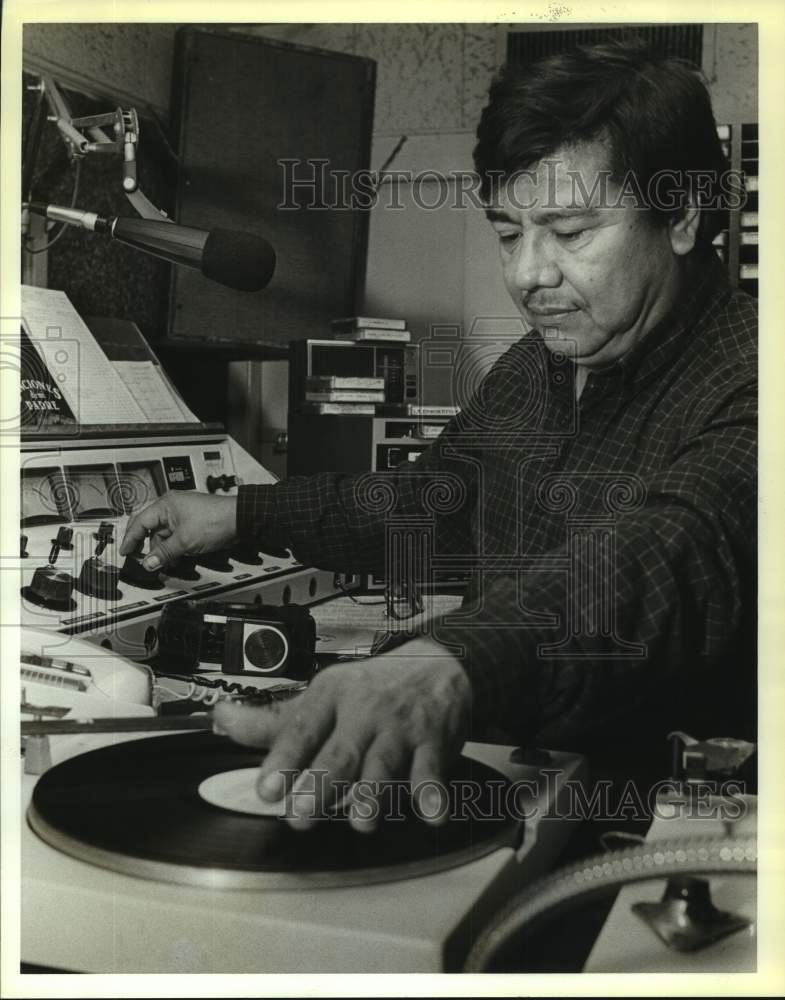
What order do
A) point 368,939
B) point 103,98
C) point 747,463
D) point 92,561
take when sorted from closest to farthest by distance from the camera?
point 368,939, point 747,463, point 92,561, point 103,98

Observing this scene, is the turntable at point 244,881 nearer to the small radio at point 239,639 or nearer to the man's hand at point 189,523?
the small radio at point 239,639

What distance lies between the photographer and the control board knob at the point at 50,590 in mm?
1147

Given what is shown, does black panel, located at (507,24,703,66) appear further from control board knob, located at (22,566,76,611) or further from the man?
control board knob, located at (22,566,76,611)

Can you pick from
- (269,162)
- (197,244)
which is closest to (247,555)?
(197,244)

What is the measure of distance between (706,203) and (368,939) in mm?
909

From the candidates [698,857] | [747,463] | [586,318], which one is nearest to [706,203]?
[586,318]

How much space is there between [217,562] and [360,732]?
2.15 feet

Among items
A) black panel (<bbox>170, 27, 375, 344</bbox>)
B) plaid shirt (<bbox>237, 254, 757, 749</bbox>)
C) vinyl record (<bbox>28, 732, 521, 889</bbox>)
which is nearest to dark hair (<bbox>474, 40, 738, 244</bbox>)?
plaid shirt (<bbox>237, 254, 757, 749</bbox>)

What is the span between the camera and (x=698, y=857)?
2.28ft

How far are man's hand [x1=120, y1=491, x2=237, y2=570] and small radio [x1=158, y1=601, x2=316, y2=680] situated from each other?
0.16m

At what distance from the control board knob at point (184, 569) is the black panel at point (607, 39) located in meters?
0.76

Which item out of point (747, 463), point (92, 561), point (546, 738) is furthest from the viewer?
point (92, 561)

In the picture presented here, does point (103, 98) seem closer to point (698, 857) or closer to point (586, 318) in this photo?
point (586, 318)

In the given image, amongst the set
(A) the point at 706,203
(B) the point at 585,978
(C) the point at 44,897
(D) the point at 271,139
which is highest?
(D) the point at 271,139
